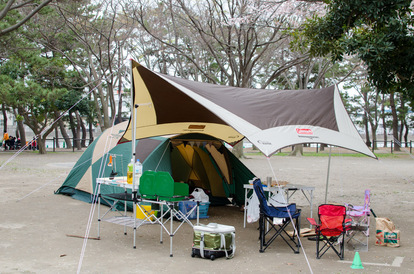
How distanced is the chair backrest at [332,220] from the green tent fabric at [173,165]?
2899mm

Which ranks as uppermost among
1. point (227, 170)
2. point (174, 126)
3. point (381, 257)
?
point (174, 126)

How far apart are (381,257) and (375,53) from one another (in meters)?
2.70

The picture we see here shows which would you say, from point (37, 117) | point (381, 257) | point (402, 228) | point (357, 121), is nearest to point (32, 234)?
point (381, 257)

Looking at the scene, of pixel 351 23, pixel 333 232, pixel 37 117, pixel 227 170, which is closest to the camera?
pixel 333 232

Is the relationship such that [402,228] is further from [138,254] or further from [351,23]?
[138,254]

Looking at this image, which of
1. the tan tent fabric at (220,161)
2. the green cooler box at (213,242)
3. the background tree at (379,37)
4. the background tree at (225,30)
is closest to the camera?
the green cooler box at (213,242)

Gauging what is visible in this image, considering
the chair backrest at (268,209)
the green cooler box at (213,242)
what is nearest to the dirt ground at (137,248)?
the green cooler box at (213,242)

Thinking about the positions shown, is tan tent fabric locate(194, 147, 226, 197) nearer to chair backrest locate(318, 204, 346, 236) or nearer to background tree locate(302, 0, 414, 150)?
background tree locate(302, 0, 414, 150)

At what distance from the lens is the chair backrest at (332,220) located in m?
4.70

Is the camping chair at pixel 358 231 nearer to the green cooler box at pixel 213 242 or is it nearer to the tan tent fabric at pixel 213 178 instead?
the green cooler box at pixel 213 242

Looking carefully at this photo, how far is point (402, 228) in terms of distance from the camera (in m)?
6.25

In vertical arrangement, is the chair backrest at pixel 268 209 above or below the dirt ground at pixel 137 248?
above

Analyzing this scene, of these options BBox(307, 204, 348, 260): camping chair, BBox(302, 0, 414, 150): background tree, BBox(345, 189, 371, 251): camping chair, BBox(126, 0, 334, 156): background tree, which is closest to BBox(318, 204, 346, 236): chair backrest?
BBox(307, 204, 348, 260): camping chair

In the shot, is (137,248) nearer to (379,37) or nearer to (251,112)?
(251,112)
